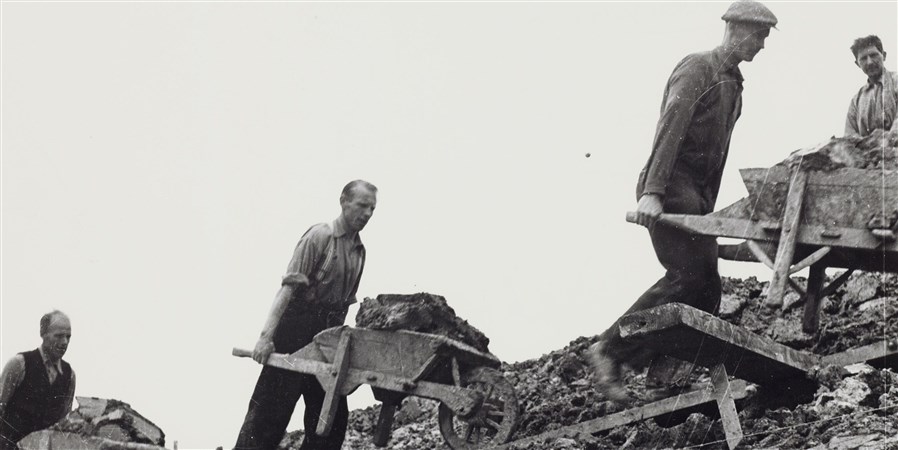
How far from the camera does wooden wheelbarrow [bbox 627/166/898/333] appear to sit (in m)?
8.06

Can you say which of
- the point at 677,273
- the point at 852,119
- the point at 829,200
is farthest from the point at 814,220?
the point at 852,119

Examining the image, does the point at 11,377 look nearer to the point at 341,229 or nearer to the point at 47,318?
the point at 47,318

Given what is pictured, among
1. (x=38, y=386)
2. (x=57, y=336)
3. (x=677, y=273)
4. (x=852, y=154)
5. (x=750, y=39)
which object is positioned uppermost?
(x=750, y=39)

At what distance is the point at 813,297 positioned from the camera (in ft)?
28.9

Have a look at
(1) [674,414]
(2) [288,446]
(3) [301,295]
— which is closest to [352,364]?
(3) [301,295]

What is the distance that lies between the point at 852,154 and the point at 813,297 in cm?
93

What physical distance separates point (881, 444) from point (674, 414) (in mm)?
1994

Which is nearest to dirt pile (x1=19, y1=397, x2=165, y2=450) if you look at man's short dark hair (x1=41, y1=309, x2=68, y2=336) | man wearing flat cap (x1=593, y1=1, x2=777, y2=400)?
man's short dark hair (x1=41, y1=309, x2=68, y2=336)

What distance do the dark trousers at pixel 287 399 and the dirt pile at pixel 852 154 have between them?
11.3 ft

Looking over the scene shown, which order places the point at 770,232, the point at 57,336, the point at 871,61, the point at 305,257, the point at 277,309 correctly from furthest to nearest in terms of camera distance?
1. the point at 57,336
2. the point at 871,61
3. the point at 305,257
4. the point at 277,309
5. the point at 770,232

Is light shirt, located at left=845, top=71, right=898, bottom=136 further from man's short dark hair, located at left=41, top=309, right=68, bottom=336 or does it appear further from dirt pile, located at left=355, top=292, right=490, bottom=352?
man's short dark hair, located at left=41, top=309, right=68, bottom=336

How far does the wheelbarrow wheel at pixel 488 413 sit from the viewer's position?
924 cm

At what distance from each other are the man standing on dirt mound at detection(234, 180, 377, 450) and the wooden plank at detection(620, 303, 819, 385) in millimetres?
2265

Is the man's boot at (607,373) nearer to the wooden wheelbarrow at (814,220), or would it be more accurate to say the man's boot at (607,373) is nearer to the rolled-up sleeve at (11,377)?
the wooden wheelbarrow at (814,220)
